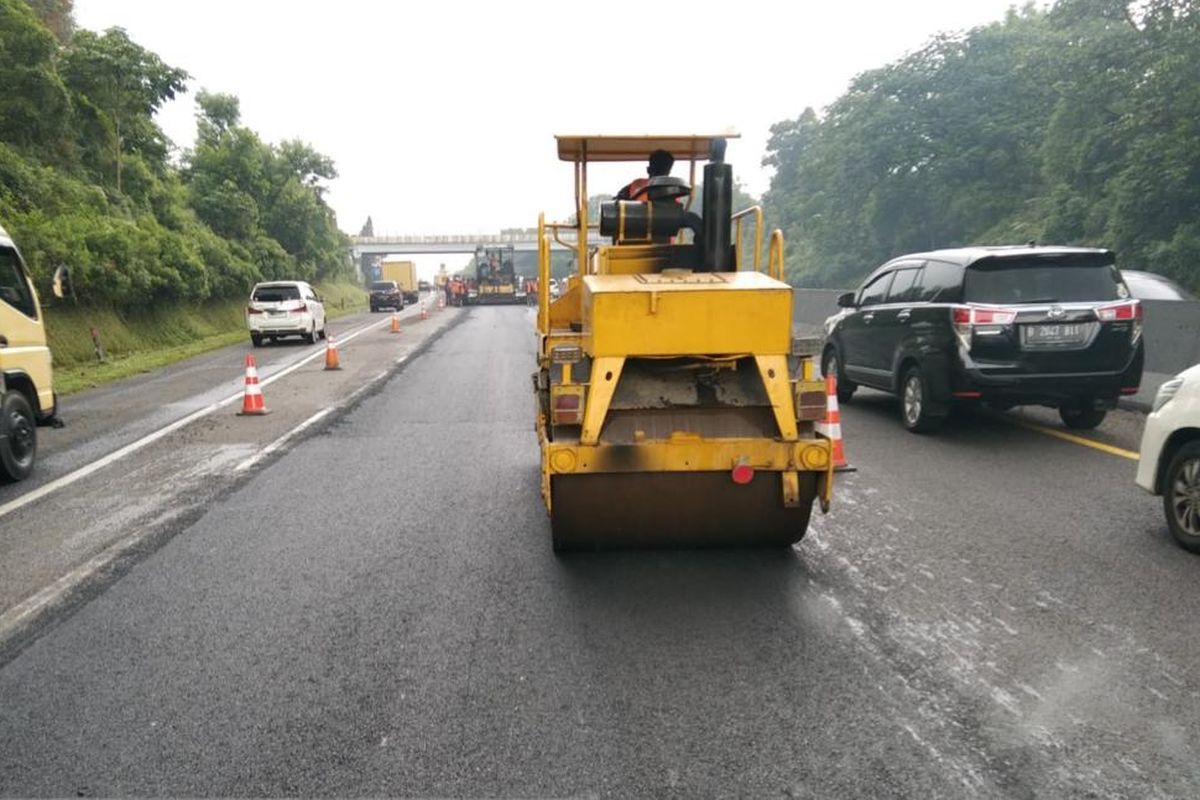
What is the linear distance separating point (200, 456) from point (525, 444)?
11.0ft

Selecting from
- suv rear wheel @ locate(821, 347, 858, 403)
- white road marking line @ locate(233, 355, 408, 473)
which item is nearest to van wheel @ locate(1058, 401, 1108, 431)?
suv rear wheel @ locate(821, 347, 858, 403)

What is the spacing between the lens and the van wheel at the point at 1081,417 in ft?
30.2

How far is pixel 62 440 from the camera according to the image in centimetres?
996

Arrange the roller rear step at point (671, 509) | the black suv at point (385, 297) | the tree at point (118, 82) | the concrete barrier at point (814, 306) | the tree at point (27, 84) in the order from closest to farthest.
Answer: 1. the roller rear step at point (671, 509)
2. the tree at point (27, 84)
3. the concrete barrier at point (814, 306)
4. the tree at point (118, 82)
5. the black suv at point (385, 297)

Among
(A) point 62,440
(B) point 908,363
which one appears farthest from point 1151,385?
(A) point 62,440

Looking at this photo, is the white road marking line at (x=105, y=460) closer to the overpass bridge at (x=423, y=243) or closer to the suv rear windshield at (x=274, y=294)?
the suv rear windshield at (x=274, y=294)

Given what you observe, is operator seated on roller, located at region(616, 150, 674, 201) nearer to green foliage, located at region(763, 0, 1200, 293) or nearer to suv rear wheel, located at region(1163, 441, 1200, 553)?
suv rear wheel, located at region(1163, 441, 1200, 553)

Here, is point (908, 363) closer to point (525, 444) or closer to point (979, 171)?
point (525, 444)

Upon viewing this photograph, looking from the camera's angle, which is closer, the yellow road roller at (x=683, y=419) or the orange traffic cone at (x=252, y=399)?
the yellow road roller at (x=683, y=419)

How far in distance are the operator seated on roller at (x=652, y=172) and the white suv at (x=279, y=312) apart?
18.8 metres

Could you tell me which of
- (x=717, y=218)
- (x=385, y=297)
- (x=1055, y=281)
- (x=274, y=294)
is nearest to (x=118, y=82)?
(x=274, y=294)

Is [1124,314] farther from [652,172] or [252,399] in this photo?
[252,399]

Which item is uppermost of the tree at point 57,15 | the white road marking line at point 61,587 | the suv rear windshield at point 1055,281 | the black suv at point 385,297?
the tree at point 57,15

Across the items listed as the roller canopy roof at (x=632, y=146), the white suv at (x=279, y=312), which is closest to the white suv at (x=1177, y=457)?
the roller canopy roof at (x=632, y=146)
